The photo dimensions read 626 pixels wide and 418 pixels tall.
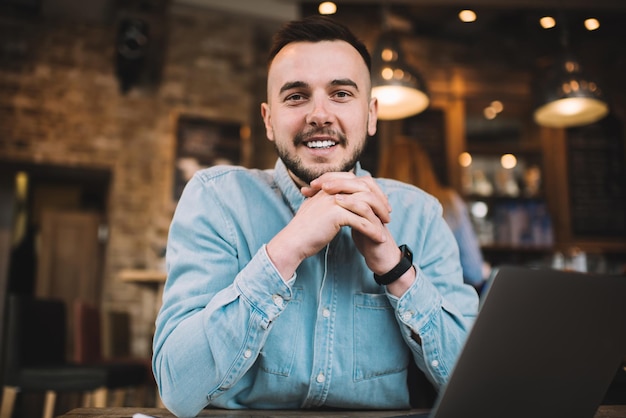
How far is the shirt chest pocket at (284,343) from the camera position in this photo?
1049 mm

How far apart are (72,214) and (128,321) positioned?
1.73 metres

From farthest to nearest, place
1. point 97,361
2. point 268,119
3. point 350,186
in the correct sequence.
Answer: point 97,361 → point 268,119 → point 350,186

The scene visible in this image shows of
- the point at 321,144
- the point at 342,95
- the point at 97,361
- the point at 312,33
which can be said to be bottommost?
the point at 97,361

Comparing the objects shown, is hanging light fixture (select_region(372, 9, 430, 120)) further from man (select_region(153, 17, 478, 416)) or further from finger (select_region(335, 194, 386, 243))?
finger (select_region(335, 194, 386, 243))

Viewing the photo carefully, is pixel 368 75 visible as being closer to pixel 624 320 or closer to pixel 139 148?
pixel 624 320

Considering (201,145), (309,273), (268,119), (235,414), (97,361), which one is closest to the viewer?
(235,414)

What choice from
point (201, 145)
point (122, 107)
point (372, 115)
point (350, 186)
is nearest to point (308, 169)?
point (350, 186)

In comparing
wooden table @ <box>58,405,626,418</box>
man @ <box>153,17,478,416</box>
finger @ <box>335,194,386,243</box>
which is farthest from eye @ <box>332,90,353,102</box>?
wooden table @ <box>58,405,626,418</box>

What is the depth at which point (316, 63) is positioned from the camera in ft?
3.87

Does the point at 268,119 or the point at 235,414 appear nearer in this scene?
the point at 235,414

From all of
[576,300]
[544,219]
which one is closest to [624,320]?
[576,300]

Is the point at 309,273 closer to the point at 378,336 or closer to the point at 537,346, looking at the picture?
the point at 378,336

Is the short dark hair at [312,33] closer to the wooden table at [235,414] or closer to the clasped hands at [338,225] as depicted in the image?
the clasped hands at [338,225]

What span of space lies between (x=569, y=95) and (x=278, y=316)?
325cm
